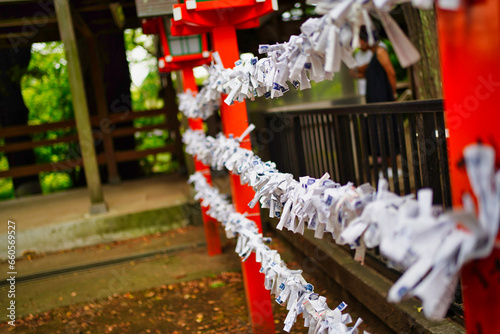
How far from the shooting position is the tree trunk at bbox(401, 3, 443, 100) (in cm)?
434

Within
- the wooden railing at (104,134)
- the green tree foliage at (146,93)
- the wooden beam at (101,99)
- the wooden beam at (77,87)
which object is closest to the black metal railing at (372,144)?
the wooden beam at (77,87)

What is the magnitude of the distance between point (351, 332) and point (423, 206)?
0.72 m

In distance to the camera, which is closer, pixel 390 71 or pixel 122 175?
pixel 390 71

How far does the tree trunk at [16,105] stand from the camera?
9.16 m

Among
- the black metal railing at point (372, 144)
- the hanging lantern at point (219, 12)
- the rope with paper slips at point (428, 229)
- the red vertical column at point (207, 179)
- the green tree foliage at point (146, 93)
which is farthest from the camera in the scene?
the green tree foliage at point (146, 93)

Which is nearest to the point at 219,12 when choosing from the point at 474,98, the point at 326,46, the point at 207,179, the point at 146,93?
the point at 326,46

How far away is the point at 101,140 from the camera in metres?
8.86

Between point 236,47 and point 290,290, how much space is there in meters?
1.39

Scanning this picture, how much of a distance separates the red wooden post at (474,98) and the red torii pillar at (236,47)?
1733 mm

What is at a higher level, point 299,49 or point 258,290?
point 299,49

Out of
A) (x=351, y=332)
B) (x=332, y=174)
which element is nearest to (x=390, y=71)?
(x=332, y=174)

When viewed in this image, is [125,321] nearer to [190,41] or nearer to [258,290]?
[258,290]

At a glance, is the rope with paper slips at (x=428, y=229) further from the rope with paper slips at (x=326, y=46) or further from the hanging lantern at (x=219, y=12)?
the hanging lantern at (x=219, y=12)

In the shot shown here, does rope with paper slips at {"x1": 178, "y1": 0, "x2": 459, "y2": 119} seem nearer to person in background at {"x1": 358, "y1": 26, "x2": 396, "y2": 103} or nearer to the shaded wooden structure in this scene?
person in background at {"x1": 358, "y1": 26, "x2": 396, "y2": 103}
